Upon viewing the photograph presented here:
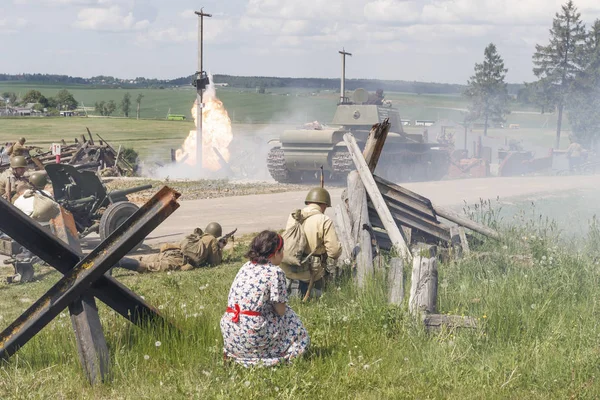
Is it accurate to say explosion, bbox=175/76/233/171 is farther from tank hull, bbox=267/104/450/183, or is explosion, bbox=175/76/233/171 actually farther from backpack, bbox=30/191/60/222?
backpack, bbox=30/191/60/222

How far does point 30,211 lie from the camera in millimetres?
11625

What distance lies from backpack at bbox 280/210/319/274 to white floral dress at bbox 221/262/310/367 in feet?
7.52

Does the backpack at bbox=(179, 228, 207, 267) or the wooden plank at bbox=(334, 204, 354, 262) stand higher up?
the wooden plank at bbox=(334, 204, 354, 262)

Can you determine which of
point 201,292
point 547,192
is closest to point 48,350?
point 201,292

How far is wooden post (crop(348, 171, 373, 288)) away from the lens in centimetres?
903

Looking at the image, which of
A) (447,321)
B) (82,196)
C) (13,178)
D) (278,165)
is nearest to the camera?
(447,321)

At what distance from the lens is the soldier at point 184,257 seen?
37.8ft

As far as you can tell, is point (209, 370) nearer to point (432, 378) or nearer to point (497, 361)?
point (432, 378)

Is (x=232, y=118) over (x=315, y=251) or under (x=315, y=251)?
under

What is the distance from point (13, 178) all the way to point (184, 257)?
132 inches

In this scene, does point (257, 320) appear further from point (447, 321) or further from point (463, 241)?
point (463, 241)

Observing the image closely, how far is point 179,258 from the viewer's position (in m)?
11.7

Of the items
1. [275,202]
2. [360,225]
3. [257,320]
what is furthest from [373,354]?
[275,202]

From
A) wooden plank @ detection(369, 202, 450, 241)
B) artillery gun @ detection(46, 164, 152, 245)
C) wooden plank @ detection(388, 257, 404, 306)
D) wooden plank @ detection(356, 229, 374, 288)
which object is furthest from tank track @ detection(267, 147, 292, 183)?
wooden plank @ detection(388, 257, 404, 306)
